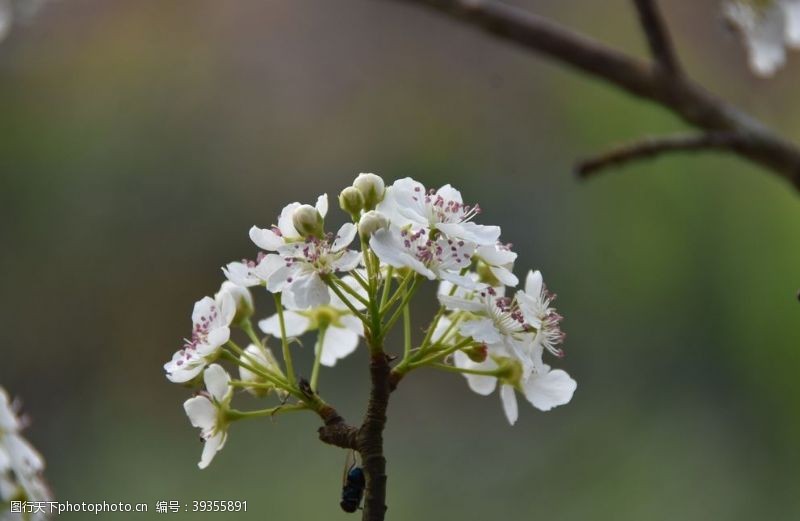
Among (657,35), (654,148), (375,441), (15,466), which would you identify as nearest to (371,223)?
(375,441)

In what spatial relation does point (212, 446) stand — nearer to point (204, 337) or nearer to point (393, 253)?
point (204, 337)

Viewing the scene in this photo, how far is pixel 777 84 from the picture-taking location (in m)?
3.36

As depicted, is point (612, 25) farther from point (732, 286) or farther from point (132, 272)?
point (132, 272)

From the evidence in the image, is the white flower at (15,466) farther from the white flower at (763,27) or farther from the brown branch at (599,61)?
the white flower at (763,27)

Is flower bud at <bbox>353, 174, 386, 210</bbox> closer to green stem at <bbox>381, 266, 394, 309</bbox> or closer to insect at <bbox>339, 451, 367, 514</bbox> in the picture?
green stem at <bbox>381, 266, 394, 309</bbox>

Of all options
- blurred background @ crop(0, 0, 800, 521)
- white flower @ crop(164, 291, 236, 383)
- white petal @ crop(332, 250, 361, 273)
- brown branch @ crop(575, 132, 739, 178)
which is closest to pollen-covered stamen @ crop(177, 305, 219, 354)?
white flower @ crop(164, 291, 236, 383)

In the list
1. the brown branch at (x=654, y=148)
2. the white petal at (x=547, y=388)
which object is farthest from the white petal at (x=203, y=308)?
the brown branch at (x=654, y=148)

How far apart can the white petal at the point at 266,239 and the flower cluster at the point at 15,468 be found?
169 millimetres

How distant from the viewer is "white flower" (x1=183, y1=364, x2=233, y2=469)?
0.59m

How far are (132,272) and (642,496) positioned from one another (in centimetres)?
169

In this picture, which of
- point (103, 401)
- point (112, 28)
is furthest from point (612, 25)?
point (103, 401)

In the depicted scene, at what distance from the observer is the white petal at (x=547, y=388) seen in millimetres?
614

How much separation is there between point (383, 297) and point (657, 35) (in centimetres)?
59

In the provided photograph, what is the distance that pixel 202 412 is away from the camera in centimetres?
61
